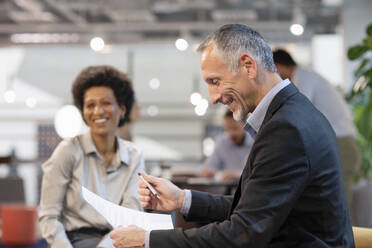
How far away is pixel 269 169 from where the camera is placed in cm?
165

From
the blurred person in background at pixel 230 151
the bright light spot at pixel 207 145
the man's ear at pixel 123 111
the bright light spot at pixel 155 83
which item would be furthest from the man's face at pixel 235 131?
the bright light spot at pixel 155 83

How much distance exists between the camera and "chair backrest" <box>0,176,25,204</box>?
6.60 meters

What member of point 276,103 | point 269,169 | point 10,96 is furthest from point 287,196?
point 10,96

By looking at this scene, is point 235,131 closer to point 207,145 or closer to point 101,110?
point 101,110

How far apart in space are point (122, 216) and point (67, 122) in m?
9.34

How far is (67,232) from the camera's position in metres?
2.80

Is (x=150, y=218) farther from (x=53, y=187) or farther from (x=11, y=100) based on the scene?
(x=11, y=100)

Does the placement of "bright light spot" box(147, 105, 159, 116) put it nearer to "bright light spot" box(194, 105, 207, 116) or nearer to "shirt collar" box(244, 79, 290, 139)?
"bright light spot" box(194, 105, 207, 116)

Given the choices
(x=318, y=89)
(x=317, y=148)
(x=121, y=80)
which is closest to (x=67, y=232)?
(x=121, y=80)

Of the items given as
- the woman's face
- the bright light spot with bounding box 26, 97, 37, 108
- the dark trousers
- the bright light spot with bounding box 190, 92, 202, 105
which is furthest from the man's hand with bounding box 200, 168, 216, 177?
the bright light spot with bounding box 26, 97, 37, 108

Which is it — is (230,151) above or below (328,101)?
below

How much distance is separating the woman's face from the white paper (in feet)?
3.28

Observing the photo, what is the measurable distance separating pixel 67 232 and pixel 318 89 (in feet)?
8.09

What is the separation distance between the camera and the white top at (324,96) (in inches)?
180
